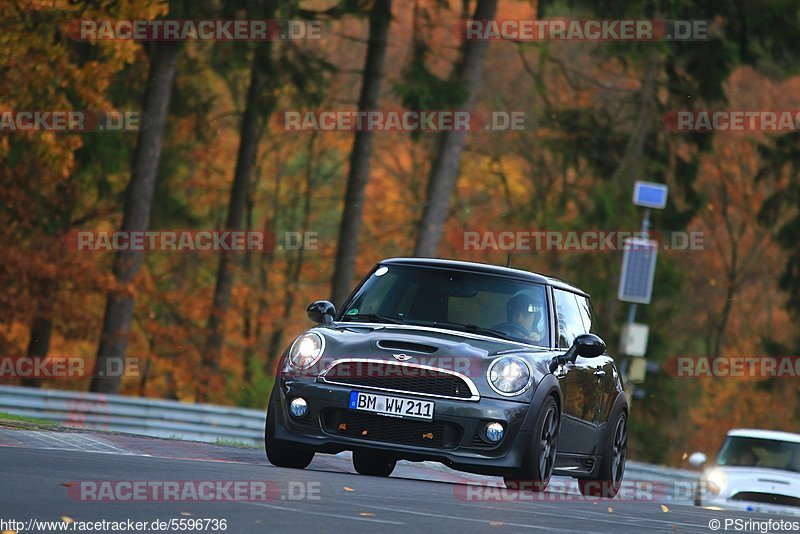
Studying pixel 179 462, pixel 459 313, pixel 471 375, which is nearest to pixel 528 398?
pixel 471 375

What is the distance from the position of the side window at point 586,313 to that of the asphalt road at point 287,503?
74.8 inches

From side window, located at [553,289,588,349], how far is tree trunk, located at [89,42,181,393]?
15889mm

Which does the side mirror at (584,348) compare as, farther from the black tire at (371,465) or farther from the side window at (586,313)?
the black tire at (371,465)

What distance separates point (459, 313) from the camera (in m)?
13.1

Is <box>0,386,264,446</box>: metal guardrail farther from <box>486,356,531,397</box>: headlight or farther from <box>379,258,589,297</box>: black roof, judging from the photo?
<box>486,356,531,397</box>: headlight

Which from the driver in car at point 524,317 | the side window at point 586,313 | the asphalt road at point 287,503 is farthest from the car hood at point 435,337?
the side window at point 586,313

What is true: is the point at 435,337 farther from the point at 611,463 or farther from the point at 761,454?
the point at 761,454

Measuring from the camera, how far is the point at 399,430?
11977 mm

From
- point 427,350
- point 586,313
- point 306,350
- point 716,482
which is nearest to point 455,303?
point 427,350

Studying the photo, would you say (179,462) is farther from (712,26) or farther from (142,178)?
(712,26)

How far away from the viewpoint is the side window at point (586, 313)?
48.1ft

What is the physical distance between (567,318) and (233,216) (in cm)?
2669

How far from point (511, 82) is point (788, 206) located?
969 centimetres

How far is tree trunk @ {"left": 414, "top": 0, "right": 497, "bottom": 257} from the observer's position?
29.9 meters
